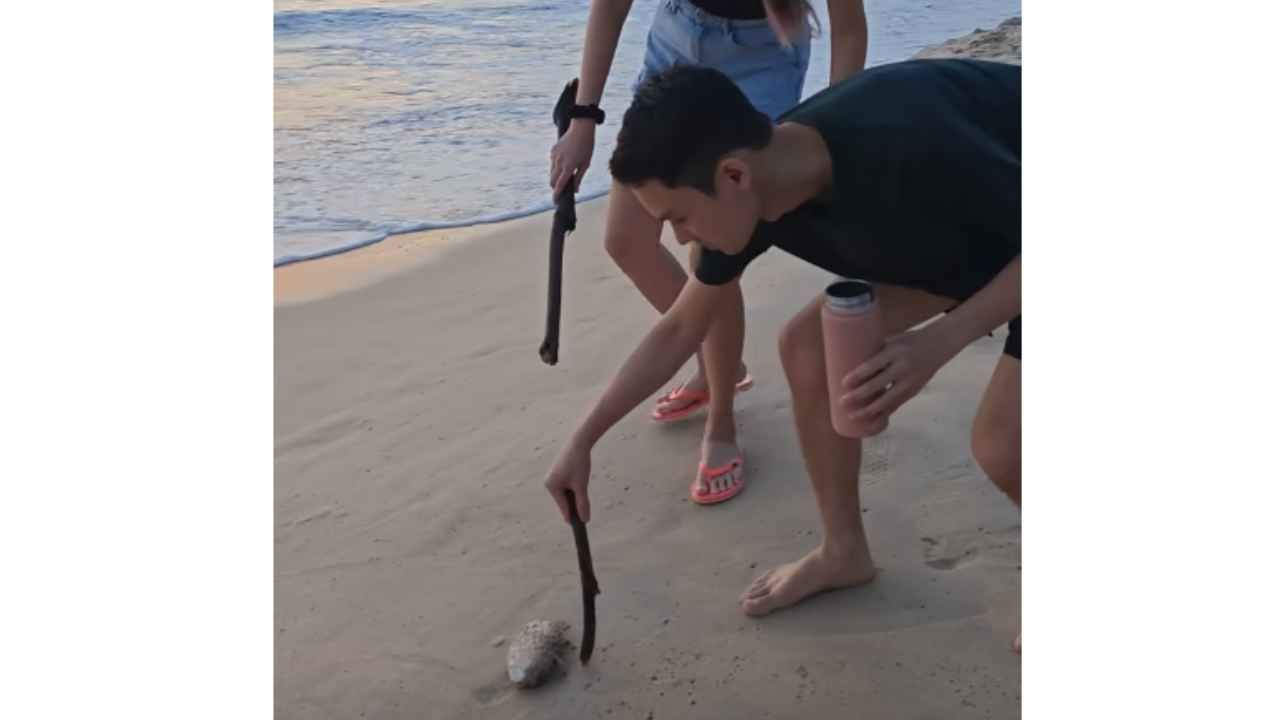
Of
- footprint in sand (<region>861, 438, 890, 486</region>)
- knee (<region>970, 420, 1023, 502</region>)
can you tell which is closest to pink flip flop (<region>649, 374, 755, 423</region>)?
footprint in sand (<region>861, 438, 890, 486</region>)

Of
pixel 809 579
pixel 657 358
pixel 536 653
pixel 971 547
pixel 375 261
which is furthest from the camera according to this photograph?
pixel 375 261

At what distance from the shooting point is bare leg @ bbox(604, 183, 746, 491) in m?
2.42

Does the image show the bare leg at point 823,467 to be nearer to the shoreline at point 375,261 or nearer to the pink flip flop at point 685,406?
the pink flip flop at point 685,406

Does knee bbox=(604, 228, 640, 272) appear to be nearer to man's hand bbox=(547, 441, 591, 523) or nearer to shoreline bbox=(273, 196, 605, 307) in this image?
man's hand bbox=(547, 441, 591, 523)

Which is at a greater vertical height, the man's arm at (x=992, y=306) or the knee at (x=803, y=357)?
the man's arm at (x=992, y=306)

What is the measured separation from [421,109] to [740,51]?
2.30 metres

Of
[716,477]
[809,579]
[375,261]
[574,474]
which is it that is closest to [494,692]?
[574,474]

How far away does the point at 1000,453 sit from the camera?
1787 mm

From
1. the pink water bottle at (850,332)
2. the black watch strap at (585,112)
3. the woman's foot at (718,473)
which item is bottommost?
the woman's foot at (718,473)

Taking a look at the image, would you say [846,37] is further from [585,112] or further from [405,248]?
[405,248]

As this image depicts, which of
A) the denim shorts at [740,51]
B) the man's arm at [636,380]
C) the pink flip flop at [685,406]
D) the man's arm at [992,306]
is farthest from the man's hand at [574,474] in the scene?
the pink flip flop at [685,406]

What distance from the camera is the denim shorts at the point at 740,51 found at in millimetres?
2234

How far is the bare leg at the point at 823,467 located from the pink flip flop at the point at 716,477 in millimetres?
281
